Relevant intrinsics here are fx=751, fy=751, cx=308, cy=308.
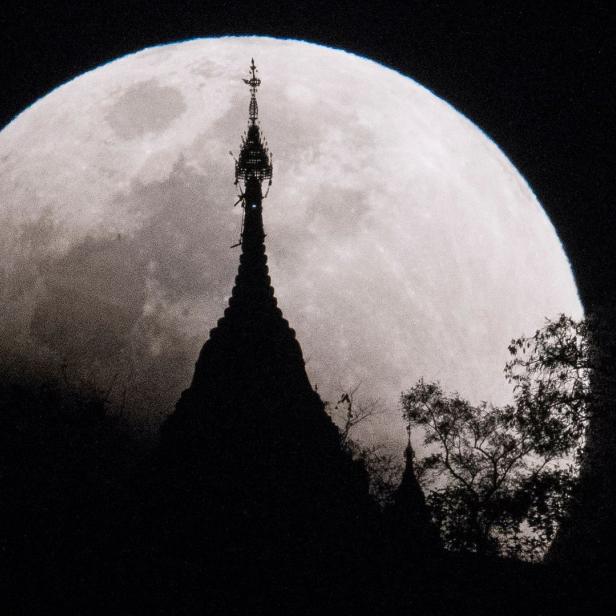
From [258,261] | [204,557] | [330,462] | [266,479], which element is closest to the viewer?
[204,557]

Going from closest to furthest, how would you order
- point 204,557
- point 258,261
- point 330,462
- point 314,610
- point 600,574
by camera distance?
point 600,574 → point 314,610 → point 204,557 → point 330,462 → point 258,261

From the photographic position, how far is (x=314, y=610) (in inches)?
887

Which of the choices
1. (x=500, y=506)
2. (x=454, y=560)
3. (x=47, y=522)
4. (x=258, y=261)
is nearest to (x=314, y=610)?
(x=454, y=560)

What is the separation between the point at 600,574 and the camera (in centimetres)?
1878

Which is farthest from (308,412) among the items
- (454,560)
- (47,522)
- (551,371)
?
(551,371)

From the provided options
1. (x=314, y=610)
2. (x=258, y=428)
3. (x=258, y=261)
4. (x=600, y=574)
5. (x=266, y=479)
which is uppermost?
(x=258, y=261)

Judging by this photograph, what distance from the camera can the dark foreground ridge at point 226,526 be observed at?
2248 centimetres

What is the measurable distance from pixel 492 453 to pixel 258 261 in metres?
13.0

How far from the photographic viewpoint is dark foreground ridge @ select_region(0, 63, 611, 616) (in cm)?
2248

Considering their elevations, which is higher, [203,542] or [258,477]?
[258,477]

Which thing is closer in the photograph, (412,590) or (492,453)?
(412,590)

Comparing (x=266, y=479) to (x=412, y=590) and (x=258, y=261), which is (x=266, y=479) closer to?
(x=412, y=590)

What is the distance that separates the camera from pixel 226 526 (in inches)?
994

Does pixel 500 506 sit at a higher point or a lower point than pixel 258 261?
lower
